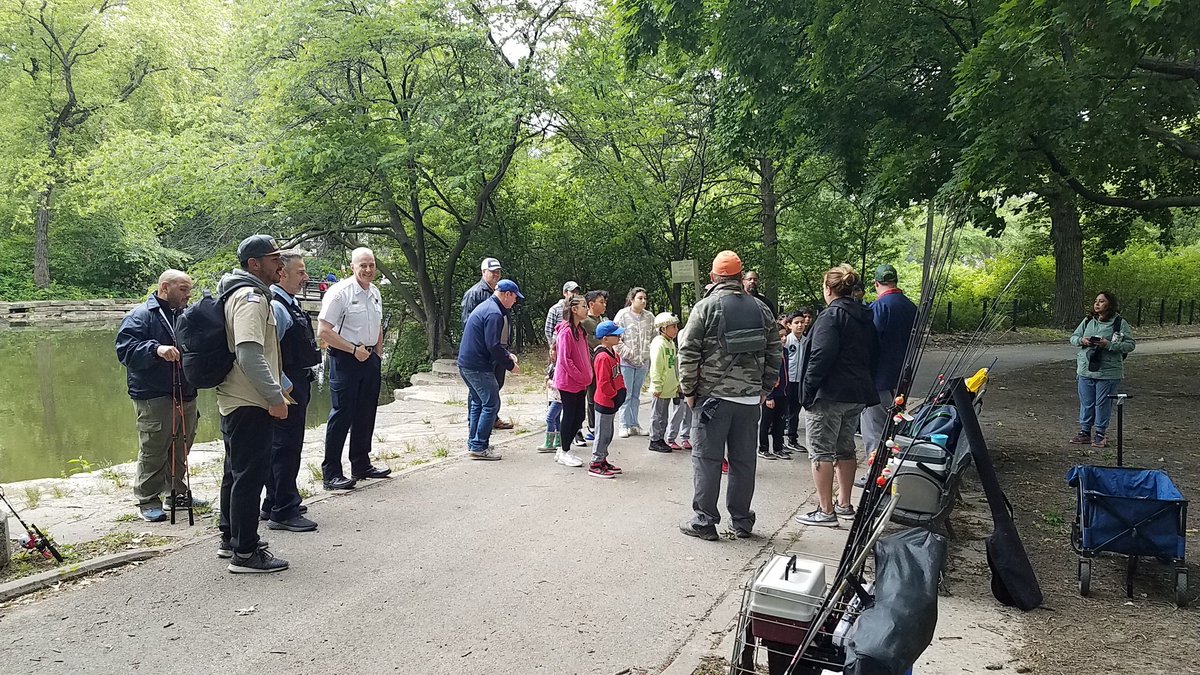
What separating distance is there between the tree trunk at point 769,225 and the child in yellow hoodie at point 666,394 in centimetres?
962

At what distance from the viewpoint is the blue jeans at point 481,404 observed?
715 centimetres

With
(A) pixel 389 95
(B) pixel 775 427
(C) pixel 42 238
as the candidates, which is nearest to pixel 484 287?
(B) pixel 775 427

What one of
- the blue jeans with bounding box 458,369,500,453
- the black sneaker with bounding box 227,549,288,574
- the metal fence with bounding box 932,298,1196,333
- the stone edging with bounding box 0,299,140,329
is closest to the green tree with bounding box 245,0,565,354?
the blue jeans with bounding box 458,369,500,453

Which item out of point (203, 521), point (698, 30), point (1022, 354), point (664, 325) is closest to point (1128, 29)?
point (664, 325)

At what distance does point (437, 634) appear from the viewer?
12.1ft

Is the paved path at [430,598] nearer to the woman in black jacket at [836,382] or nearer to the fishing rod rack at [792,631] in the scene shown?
the woman in black jacket at [836,382]

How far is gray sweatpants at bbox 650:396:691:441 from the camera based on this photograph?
7.75 meters

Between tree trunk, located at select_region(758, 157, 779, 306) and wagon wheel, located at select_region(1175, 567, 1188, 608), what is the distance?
13.0m

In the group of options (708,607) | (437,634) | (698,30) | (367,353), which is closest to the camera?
(437,634)

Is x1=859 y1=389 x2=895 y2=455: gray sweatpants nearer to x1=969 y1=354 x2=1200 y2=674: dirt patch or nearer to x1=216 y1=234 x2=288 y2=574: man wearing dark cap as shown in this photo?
x1=969 y1=354 x2=1200 y2=674: dirt patch

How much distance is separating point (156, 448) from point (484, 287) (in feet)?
11.2

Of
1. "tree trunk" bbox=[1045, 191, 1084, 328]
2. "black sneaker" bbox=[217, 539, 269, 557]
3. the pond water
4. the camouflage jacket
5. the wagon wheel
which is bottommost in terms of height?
the pond water

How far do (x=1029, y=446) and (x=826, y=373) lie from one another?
14.0 feet

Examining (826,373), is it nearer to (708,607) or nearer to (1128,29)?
(708,607)
